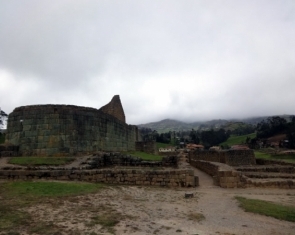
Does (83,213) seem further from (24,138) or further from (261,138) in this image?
(261,138)

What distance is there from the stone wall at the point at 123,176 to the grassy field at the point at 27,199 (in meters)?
1.72

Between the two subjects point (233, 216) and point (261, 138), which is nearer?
point (233, 216)

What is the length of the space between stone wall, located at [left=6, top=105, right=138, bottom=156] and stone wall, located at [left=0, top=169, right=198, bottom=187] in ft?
19.7

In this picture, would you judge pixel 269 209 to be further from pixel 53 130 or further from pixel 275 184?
pixel 53 130

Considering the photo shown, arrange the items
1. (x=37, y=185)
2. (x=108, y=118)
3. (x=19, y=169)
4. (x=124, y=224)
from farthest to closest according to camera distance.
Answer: (x=108, y=118) < (x=19, y=169) < (x=37, y=185) < (x=124, y=224)

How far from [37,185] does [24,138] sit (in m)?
9.25

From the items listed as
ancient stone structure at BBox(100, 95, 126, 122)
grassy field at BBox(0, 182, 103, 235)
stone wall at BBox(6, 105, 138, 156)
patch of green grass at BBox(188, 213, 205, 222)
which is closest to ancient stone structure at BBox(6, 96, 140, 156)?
stone wall at BBox(6, 105, 138, 156)

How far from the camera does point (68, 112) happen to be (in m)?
18.7

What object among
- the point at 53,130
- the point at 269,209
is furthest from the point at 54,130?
the point at 269,209

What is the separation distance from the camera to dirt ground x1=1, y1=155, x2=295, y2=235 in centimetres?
553

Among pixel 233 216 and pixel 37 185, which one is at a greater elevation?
pixel 37 185

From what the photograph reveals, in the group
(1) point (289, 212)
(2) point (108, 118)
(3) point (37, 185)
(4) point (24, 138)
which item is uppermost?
(2) point (108, 118)

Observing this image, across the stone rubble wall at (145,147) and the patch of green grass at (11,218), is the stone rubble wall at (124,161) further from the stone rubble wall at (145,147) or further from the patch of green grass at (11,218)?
the stone rubble wall at (145,147)

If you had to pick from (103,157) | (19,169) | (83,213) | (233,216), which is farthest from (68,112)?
(233,216)
